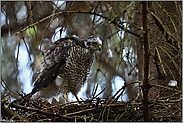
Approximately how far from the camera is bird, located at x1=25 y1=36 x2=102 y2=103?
254 cm

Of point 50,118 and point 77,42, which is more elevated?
point 77,42

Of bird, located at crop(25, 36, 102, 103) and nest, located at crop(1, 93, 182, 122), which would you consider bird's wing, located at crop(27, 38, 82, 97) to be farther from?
nest, located at crop(1, 93, 182, 122)

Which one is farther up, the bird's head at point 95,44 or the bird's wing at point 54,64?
the bird's head at point 95,44

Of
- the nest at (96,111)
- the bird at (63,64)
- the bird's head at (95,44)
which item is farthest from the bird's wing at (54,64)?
the nest at (96,111)

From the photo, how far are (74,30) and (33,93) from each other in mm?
1282

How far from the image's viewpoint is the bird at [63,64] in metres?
2.54

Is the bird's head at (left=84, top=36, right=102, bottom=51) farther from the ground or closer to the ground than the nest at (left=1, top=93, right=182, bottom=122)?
farther from the ground

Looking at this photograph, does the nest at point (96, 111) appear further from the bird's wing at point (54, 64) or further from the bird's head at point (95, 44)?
the bird's head at point (95, 44)

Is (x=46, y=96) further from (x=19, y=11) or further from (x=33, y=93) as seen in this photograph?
(x=19, y=11)

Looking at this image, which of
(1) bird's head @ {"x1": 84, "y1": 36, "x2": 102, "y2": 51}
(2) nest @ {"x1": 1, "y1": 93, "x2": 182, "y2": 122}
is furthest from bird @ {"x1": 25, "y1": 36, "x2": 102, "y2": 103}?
(2) nest @ {"x1": 1, "y1": 93, "x2": 182, "y2": 122}

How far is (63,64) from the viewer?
2562 mm

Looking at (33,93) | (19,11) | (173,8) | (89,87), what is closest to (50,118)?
(33,93)

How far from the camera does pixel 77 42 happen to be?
262cm

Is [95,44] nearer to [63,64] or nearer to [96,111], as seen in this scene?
[63,64]
